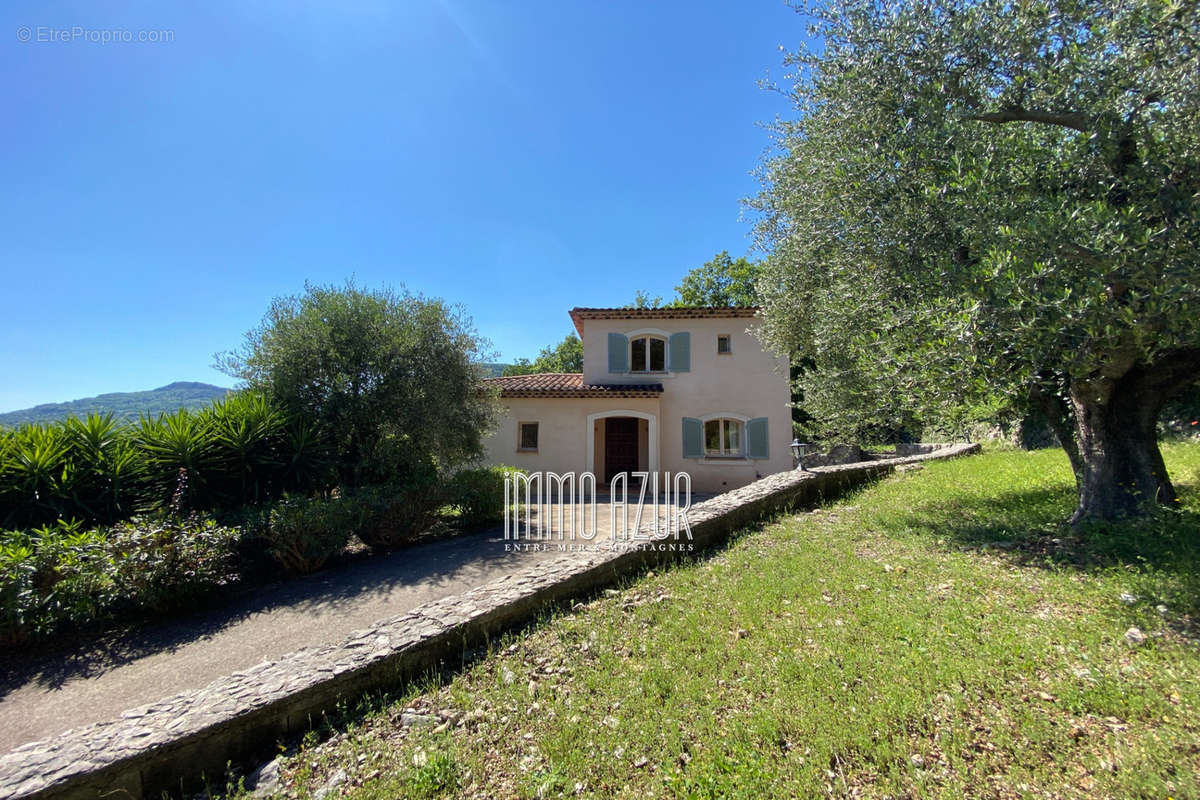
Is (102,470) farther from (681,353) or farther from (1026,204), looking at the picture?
(681,353)

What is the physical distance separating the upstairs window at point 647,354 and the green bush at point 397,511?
8.29 metres

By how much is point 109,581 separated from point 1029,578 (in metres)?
9.08

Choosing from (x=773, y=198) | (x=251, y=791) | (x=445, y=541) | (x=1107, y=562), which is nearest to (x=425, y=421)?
(x=445, y=541)

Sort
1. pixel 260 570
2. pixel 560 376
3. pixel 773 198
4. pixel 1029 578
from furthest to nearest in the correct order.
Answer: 1. pixel 560 376
2. pixel 773 198
3. pixel 260 570
4. pixel 1029 578

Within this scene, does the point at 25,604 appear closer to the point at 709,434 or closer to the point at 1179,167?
the point at 1179,167

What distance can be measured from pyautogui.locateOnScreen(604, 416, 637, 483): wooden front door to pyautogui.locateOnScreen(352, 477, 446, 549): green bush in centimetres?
799

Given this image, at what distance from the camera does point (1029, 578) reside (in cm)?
435

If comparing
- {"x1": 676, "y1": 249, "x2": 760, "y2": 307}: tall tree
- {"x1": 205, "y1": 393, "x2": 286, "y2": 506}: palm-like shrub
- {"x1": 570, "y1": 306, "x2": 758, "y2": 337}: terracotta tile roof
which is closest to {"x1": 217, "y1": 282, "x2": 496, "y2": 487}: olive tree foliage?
{"x1": 205, "y1": 393, "x2": 286, "y2": 506}: palm-like shrub

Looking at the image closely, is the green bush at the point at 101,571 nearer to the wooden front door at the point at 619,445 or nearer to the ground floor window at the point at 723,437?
the wooden front door at the point at 619,445

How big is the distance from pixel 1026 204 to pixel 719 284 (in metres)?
25.4

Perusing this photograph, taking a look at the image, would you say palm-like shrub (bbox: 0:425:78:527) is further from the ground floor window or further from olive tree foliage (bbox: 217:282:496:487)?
the ground floor window

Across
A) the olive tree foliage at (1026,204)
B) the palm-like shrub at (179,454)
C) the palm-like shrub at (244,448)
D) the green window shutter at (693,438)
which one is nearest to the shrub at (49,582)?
the palm-like shrub at (179,454)

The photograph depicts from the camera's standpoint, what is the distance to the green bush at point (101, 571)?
4750 millimetres

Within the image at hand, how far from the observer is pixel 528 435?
15156 millimetres
